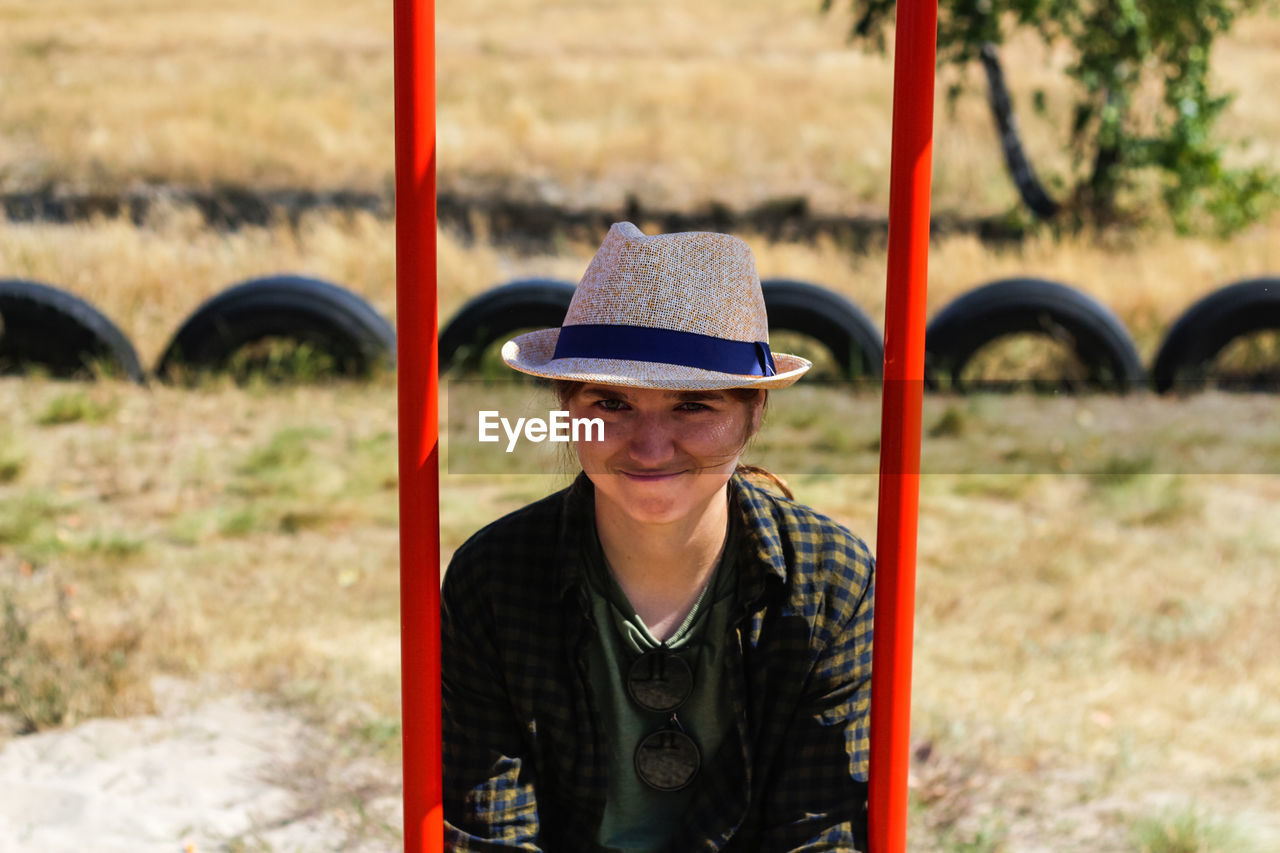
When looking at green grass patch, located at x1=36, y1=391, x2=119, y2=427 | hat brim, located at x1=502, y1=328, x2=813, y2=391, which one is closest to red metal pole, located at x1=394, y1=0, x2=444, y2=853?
hat brim, located at x1=502, y1=328, x2=813, y2=391

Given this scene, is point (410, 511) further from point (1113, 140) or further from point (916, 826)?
point (1113, 140)

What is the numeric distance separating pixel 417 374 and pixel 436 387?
0.11ft

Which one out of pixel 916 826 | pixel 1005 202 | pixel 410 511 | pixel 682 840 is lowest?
pixel 916 826

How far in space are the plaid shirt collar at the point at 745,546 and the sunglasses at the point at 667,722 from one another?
5.3 inches

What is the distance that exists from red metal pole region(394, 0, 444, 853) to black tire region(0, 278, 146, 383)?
16.3 feet

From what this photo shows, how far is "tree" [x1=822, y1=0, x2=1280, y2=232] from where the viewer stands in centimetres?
935

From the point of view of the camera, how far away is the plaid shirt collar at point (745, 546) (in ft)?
6.36

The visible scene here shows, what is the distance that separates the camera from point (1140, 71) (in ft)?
32.1

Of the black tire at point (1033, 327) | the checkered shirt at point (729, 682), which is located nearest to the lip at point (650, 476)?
the checkered shirt at point (729, 682)

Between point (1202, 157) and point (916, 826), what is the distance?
26.5ft

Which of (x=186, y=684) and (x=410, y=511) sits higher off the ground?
(x=410, y=511)

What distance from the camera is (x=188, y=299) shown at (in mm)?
7434

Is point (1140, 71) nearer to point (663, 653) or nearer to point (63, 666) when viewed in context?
point (63, 666)

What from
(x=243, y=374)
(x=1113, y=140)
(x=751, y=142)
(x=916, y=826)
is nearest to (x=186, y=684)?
(x=916, y=826)
